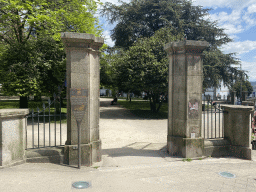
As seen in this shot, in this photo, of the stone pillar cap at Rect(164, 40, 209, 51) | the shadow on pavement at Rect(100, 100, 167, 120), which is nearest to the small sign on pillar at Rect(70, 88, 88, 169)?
the stone pillar cap at Rect(164, 40, 209, 51)

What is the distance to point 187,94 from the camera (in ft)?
19.5

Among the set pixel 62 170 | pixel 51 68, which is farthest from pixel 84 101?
pixel 51 68

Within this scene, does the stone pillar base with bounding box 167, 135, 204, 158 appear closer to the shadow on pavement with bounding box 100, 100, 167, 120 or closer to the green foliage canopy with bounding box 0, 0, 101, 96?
the green foliage canopy with bounding box 0, 0, 101, 96

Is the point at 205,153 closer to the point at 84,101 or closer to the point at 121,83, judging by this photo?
the point at 84,101

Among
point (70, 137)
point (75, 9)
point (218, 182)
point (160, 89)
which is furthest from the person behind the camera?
point (160, 89)

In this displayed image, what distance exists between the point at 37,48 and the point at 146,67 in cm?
776

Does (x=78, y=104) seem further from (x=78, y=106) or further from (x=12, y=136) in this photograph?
(x=12, y=136)

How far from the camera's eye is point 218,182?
4270 millimetres

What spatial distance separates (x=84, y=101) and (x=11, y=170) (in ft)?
7.35

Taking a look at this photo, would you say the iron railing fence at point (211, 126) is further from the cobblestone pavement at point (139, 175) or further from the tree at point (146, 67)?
the tree at point (146, 67)

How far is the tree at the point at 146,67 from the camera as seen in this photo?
15.2m

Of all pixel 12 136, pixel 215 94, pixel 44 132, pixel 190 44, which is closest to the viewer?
pixel 12 136

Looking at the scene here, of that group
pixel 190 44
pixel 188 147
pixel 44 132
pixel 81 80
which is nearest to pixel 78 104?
pixel 81 80

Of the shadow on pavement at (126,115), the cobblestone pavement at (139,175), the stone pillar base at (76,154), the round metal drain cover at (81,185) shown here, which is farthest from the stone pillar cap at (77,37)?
the shadow on pavement at (126,115)
